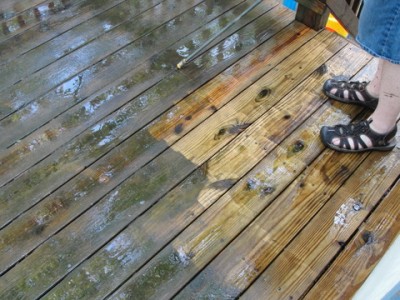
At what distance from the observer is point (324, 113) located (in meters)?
1.91

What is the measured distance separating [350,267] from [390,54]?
78 cm

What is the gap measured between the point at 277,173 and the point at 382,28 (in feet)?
2.26

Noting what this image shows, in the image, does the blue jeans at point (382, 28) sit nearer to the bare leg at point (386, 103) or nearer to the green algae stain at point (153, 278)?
the bare leg at point (386, 103)

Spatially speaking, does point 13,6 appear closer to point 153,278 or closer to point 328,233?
point 153,278

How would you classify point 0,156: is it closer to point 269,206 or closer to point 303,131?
point 269,206

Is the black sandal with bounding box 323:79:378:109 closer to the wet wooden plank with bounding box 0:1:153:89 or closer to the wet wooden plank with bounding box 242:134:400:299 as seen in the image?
the wet wooden plank with bounding box 242:134:400:299

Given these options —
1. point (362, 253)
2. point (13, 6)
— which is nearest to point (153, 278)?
point (362, 253)

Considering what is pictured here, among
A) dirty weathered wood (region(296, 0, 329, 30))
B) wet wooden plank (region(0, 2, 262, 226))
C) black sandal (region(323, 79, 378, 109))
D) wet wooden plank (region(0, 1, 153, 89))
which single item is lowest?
black sandal (region(323, 79, 378, 109))

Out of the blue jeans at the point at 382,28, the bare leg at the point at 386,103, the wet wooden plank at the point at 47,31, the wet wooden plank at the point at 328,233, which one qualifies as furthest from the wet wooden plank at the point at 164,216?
the wet wooden plank at the point at 47,31

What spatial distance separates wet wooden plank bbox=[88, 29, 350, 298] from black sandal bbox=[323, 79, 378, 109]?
0.18 m

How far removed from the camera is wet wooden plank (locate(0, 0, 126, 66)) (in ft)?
7.19

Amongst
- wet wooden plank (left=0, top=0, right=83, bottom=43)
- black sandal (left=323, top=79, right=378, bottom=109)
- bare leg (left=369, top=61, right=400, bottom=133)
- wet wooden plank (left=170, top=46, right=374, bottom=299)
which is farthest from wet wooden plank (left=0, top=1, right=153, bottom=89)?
bare leg (left=369, top=61, right=400, bottom=133)

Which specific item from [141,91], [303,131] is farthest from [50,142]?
[303,131]

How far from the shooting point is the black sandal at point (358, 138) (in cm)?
170
